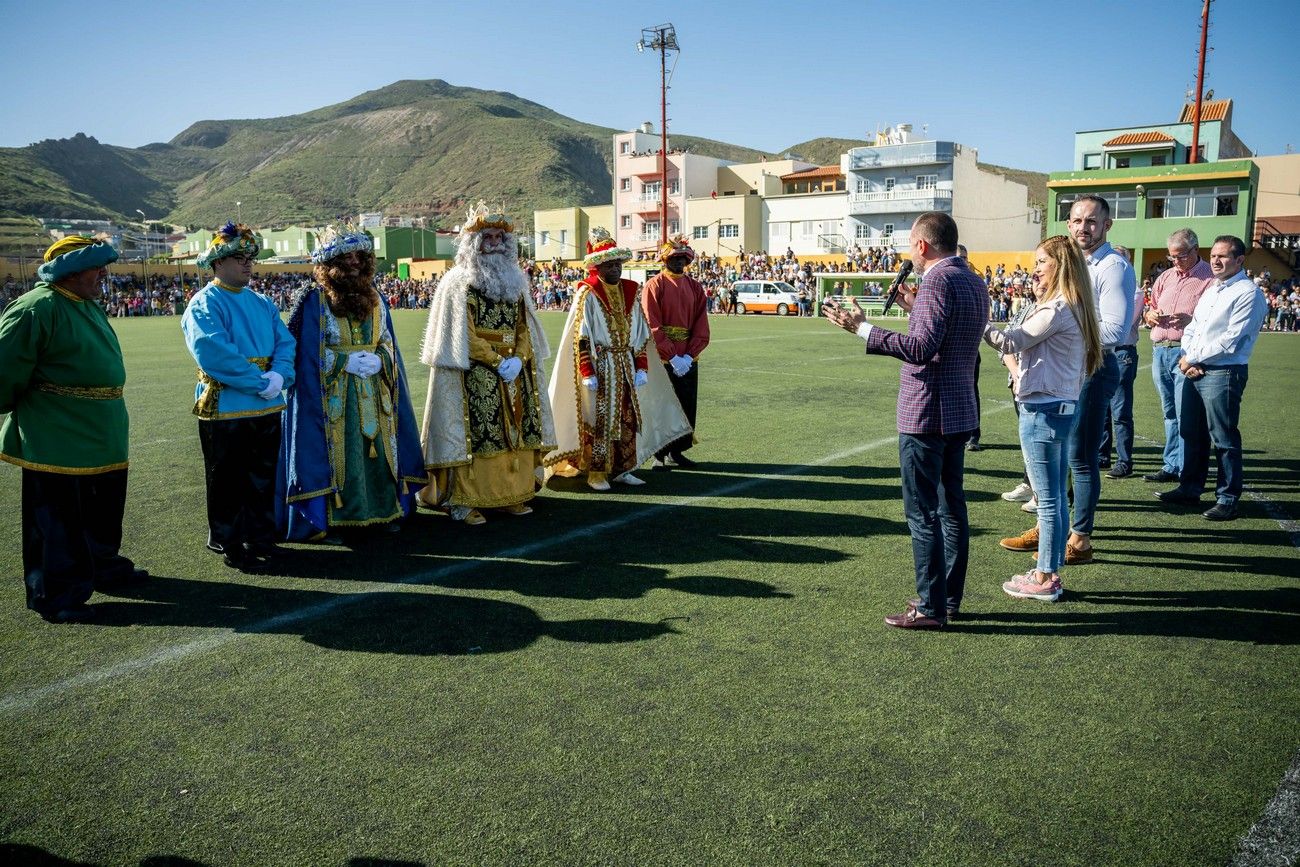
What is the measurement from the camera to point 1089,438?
18.2 ft

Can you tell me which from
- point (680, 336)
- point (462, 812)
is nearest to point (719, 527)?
point (680, 336)

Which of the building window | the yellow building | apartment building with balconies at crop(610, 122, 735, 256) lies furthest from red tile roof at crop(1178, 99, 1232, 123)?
the yellow building

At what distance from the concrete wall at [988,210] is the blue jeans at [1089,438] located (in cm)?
5635

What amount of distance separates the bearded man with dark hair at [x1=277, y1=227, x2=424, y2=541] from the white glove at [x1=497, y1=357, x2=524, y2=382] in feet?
2.73

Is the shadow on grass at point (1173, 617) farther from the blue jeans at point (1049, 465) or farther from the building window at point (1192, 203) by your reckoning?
the building window at point (1192, 203)

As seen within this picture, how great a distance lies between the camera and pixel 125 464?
522 centimetres

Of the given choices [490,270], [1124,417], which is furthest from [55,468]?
[1124,417]

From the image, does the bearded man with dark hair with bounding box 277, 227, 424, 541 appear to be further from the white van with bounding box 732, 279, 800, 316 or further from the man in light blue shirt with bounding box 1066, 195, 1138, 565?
the white van with bounding box 732, 279, 800, 316

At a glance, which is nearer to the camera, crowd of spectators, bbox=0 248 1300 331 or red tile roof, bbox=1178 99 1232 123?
crowd of spectators, bbox=0 248 1300 331

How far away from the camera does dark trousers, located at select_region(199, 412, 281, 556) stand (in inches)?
220

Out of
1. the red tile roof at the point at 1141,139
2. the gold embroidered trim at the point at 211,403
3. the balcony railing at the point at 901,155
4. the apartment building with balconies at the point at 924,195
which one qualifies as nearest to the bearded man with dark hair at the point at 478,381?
the gold embroidered trim at the point at 211,403

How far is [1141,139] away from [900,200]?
1439 centimetres

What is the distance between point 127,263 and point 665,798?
3042 inches

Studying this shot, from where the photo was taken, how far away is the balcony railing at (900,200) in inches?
2291
